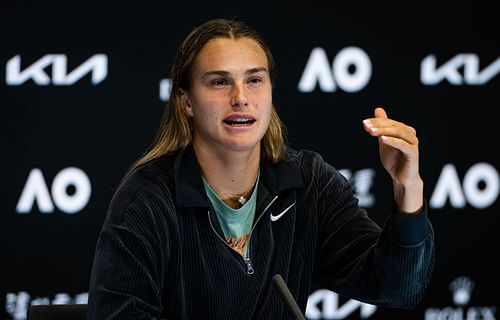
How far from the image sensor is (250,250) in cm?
239

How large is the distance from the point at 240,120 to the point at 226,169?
16 cm

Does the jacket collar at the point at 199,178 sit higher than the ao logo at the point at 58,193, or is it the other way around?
the ao logo at the point at 58,193

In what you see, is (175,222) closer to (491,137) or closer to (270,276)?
(270,276)

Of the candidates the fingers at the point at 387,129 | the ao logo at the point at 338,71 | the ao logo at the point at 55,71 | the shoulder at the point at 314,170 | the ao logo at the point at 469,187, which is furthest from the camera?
the ao logo at the point at 469,187

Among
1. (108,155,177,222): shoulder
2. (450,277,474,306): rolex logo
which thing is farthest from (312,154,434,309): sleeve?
(450,277,474,306): rolex logo

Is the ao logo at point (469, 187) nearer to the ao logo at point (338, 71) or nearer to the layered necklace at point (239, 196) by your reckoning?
the ao logo at point (338, 71)

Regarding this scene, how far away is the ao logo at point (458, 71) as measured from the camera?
3807mm

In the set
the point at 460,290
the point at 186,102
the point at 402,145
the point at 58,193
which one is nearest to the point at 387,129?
the point at 402,145

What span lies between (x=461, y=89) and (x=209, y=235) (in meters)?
1.75

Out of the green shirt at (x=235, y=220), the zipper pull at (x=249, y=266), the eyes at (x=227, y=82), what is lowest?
the zipper pull at (x=249, y=266)

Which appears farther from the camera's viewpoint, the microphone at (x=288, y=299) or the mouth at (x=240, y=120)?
the mouth at (x=240, y=120)

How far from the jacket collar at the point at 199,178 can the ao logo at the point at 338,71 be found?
119 centimetres

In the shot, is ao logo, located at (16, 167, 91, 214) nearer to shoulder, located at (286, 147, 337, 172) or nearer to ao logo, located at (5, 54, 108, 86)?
ao logo, located at (5, 54, 108, 86)

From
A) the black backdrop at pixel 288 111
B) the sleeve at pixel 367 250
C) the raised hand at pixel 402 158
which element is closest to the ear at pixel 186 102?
the sleeve at pixel 367 250
